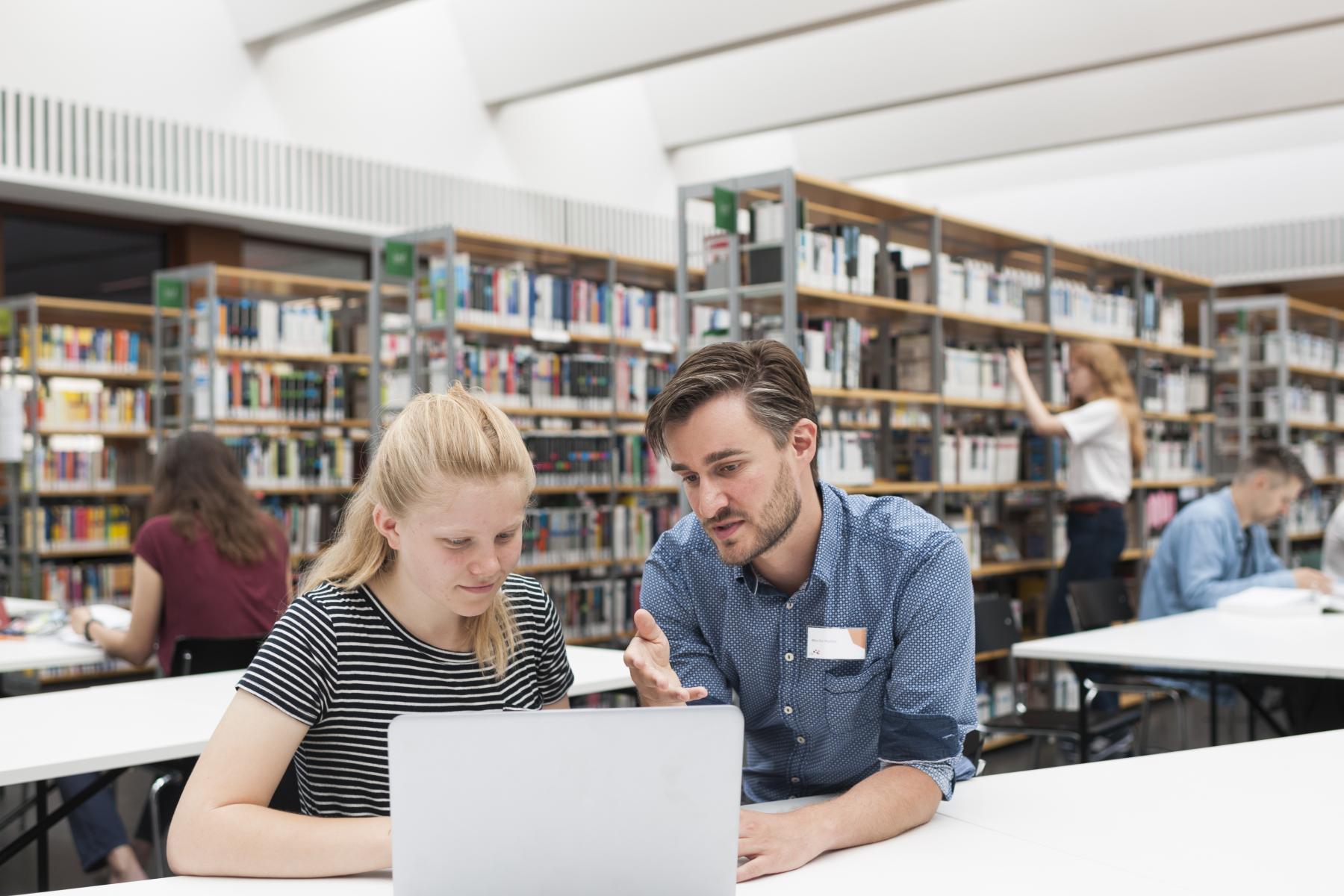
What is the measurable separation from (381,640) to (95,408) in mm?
6771

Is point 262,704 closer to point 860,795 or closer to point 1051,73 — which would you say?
point 860,795

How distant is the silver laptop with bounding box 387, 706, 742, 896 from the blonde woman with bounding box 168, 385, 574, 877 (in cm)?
35

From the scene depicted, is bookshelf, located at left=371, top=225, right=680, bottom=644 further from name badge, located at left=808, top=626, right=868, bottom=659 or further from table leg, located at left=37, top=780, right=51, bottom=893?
name badge, located at left=808, top=626, right=868, bottom=659

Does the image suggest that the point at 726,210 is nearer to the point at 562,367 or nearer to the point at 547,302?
the point at 547,302

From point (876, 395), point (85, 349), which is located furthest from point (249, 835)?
Result: point (85, 349)

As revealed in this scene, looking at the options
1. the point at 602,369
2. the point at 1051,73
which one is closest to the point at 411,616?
the point at 602,369

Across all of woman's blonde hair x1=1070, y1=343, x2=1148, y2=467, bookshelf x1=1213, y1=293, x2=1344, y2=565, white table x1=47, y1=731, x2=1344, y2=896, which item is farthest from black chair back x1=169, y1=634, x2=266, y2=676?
bookshelf x1=1213, y1=293, x2=1344, y2=565

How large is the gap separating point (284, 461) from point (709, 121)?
14.8 ft

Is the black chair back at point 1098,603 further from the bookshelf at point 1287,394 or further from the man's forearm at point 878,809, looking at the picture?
the bookshelf at point 1287,394

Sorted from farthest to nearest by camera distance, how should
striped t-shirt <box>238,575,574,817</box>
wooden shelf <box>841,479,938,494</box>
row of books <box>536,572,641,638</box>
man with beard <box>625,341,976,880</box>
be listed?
row of books <box>536,572,641,638</box>, wooden shelf <box>841,479,938,494</box>, man with beard <box>625,341,976,880</box>, striped t-shirt <box>238,575,574,817</box>

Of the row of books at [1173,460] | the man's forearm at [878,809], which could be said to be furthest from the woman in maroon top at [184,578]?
the row of books at [1173,460]

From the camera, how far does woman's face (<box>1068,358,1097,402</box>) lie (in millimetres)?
5535

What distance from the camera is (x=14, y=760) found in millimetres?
2037

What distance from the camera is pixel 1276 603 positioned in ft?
12.5
